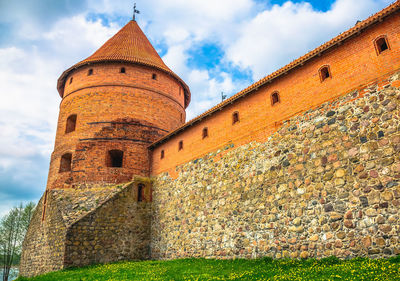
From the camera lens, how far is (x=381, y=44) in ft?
24.8

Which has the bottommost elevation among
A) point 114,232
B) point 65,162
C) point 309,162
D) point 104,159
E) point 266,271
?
point 266,271

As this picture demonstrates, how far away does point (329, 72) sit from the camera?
8.38m

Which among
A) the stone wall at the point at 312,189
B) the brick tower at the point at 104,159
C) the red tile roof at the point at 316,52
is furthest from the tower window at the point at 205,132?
the brick tower at the point at 104,159

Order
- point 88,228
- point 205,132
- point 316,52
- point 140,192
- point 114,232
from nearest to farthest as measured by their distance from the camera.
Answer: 1. point 316,52
2. point 88,228
3. point 205,132
4. point 114,232
5. point 140,192

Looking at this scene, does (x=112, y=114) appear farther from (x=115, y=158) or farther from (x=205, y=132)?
(x=205, y=132)

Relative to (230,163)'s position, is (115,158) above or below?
above

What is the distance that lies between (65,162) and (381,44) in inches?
567

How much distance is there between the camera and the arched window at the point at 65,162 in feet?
49.1

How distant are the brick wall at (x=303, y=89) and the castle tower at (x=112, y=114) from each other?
3641mm

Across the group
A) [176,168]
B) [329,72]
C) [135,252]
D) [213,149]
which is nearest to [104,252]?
[135,252]

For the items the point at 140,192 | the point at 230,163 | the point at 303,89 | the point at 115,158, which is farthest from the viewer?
the point at 115,158

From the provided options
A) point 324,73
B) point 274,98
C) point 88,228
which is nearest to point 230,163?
point 274,98

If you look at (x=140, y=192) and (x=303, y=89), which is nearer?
(x=303, y=89)

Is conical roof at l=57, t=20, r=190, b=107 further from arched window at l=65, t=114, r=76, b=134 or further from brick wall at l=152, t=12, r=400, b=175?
brick wall at l=152, t=12, r=400, b=175
